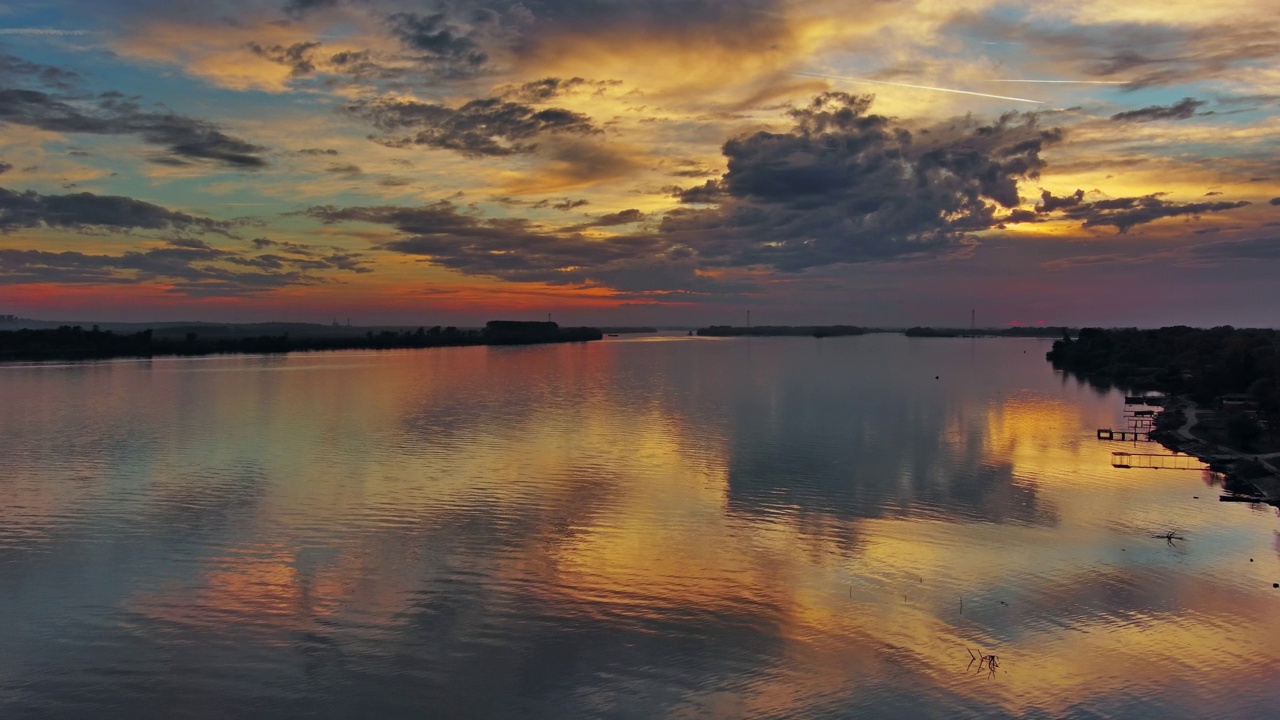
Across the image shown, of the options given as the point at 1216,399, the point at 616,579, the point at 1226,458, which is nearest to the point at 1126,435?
the point at 1226,458

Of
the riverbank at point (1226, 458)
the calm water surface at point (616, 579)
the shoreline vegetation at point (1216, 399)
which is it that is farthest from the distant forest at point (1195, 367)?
the calm water surface at point (616, 579)

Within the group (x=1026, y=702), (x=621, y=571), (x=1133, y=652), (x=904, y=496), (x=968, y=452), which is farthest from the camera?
(x=968, y=452)

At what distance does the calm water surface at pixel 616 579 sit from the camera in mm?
11750

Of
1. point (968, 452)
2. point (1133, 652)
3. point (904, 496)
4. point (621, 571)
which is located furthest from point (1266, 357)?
point (621, 571)

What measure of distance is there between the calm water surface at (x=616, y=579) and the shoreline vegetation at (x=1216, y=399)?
9.06ft

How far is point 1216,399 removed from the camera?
163ft

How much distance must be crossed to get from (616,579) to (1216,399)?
4940 centimetres

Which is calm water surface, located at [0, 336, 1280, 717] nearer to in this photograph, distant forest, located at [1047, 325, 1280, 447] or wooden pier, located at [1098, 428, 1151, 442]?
wooden pier, located at [1098, 428, 1151, 442]

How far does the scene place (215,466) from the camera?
28078mm

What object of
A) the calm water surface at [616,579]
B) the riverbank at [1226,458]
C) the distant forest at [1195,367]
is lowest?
the calm water surface at [616,579]

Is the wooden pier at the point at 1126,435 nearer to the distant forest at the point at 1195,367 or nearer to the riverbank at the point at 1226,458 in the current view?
the riverbank at the point at 1226,458

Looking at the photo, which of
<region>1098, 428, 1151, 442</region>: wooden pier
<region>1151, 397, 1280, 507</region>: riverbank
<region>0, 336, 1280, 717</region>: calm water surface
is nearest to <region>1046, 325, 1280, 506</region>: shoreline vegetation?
<region>1151, 397, 1280, 507</region>: riverbank

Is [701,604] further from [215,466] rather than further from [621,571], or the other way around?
[215,466]

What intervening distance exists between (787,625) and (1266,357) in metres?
55.7
